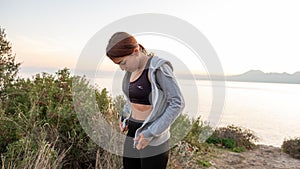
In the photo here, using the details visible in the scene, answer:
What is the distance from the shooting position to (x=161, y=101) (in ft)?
5.76

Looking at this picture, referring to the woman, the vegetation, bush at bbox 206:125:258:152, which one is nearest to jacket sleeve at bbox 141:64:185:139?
the woman

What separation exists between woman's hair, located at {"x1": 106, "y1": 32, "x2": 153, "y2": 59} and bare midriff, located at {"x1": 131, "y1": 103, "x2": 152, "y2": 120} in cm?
35

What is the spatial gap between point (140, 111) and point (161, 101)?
0.75 ft

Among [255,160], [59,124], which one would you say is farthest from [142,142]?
[255,160]

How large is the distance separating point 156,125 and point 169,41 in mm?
796

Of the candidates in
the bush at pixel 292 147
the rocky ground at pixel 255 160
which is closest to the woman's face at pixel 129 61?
the rocky ground at pixel 255 160

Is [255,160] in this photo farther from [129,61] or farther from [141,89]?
[129,61]

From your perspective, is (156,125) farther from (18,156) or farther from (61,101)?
(61,101)

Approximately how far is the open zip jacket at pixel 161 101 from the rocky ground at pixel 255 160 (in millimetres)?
2829

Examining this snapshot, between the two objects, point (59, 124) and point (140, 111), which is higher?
point (140, 111)

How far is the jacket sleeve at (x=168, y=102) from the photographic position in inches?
66.5

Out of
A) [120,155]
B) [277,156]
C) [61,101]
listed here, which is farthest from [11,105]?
[277,156]

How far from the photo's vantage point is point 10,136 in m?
2.93

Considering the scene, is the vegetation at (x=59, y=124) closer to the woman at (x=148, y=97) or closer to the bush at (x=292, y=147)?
the woman at (x=148, y=97)
